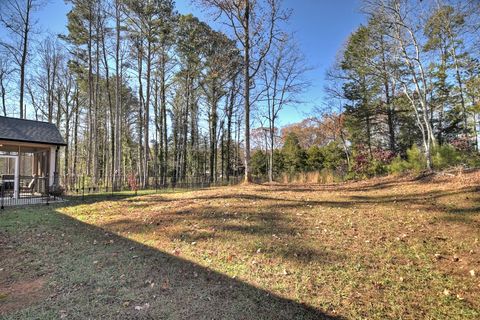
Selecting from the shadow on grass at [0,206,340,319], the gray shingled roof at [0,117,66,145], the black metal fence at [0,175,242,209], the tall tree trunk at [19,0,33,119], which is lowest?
the shadow on grass at [0,206,340,319]

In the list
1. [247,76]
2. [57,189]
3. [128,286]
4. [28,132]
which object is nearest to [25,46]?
[28,132]

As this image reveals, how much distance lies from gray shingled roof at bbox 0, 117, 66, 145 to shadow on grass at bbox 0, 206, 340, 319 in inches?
304

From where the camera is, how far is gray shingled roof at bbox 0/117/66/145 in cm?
1045

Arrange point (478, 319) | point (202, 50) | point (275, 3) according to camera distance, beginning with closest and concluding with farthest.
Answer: point (478, 319), point (275, 3), point (202, 50)

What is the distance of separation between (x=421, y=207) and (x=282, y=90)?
15.2m

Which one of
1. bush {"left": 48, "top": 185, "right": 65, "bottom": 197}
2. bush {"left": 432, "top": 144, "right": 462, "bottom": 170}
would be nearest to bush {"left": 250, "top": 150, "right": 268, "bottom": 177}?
bush {"left": 48, "top": 185, "right": 65, "bottom": 197}

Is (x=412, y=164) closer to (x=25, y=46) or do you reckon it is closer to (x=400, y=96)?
(x=400, y=96)

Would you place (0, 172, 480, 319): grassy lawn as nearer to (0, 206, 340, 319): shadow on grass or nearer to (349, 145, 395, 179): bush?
(0, 206, 340, 319): shadow on grass

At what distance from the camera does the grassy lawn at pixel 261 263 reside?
2.45 meters

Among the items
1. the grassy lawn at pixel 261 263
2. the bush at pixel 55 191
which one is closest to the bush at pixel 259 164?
the bush at pixel 55 191

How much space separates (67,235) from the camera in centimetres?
508

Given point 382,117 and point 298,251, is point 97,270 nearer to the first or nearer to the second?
point 298,251

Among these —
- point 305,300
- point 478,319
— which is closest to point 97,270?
point 305,300

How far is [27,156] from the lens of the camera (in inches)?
471
